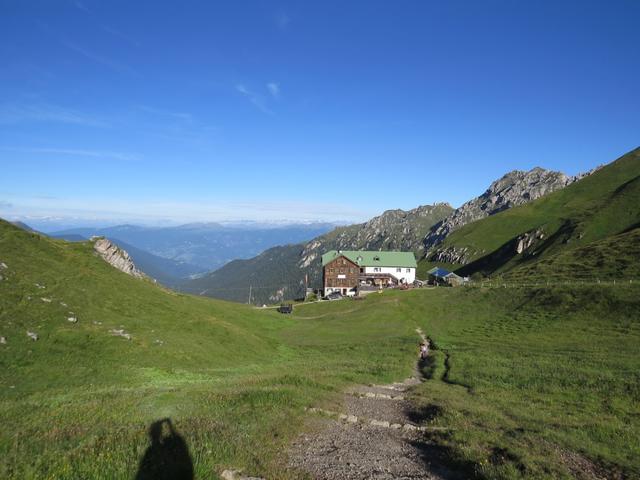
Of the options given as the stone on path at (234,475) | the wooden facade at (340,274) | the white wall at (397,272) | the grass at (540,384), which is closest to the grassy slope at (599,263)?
the grass at (540,384)

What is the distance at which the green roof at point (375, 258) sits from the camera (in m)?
144

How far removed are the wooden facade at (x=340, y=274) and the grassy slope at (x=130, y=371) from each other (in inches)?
3004

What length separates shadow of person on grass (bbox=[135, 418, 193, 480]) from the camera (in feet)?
37.9

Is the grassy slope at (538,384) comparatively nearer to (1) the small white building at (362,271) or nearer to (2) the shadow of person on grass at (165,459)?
(2) the shadow of person on grass at (165,459)

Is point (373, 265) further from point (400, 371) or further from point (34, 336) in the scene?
point (34, 336)

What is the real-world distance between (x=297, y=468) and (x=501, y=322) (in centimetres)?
5686

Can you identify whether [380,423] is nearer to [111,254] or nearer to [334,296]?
[111,254]

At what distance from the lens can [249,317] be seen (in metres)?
71.2

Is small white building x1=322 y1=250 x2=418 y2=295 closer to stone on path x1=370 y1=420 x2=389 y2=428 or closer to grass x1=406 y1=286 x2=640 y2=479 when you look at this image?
grass x1=406 y1=286 x2=640 y2=479

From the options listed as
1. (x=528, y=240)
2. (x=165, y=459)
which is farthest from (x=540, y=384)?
(x=528, y=240)

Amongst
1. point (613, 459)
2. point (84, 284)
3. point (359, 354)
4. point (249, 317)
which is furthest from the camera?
point (249, 317)

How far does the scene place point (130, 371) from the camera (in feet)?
98.5

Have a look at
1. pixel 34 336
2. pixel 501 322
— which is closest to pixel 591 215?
pixel 501 322

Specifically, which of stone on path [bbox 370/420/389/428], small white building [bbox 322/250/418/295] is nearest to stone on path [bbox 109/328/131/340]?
stone on path [bbox 370/420/389/428]
